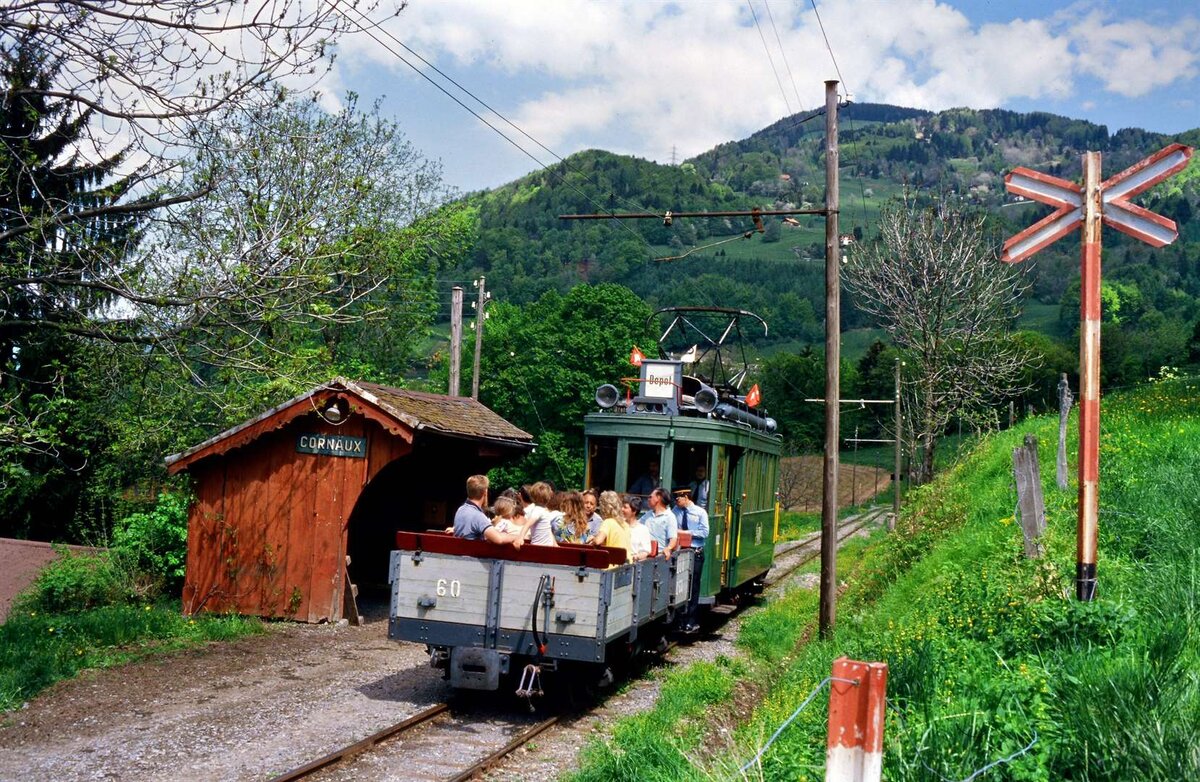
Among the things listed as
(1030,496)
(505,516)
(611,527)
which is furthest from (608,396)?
(1030,496)

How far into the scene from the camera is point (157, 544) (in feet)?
56.1

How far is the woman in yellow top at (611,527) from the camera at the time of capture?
1090 cm

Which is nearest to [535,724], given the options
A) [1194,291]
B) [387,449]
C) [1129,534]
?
[1129,534]

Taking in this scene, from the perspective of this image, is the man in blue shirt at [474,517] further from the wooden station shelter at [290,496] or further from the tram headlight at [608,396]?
the tram headlight at [608,396]

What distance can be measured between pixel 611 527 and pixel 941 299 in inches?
761

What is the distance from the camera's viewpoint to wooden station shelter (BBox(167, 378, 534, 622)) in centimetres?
1512

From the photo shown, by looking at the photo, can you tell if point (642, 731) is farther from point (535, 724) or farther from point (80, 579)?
point (80, 579)

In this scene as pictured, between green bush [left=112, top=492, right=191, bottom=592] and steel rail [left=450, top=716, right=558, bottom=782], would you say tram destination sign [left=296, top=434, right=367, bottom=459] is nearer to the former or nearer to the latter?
green bush [left=112, top=492, right=191, bottom=592]

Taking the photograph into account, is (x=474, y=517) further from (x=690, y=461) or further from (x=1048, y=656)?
(x=1048, y=656)

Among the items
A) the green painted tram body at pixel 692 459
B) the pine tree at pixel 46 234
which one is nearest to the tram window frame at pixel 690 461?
the green painted tram body at pixel 692 459

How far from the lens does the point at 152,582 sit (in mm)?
16969

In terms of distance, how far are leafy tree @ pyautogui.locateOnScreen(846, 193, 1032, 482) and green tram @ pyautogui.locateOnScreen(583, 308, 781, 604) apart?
12719mm

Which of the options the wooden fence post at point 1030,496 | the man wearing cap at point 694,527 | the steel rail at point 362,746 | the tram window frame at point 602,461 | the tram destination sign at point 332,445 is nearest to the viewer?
A: the steel rail at point 362,746

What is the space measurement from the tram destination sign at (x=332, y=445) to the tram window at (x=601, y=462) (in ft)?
10.6
